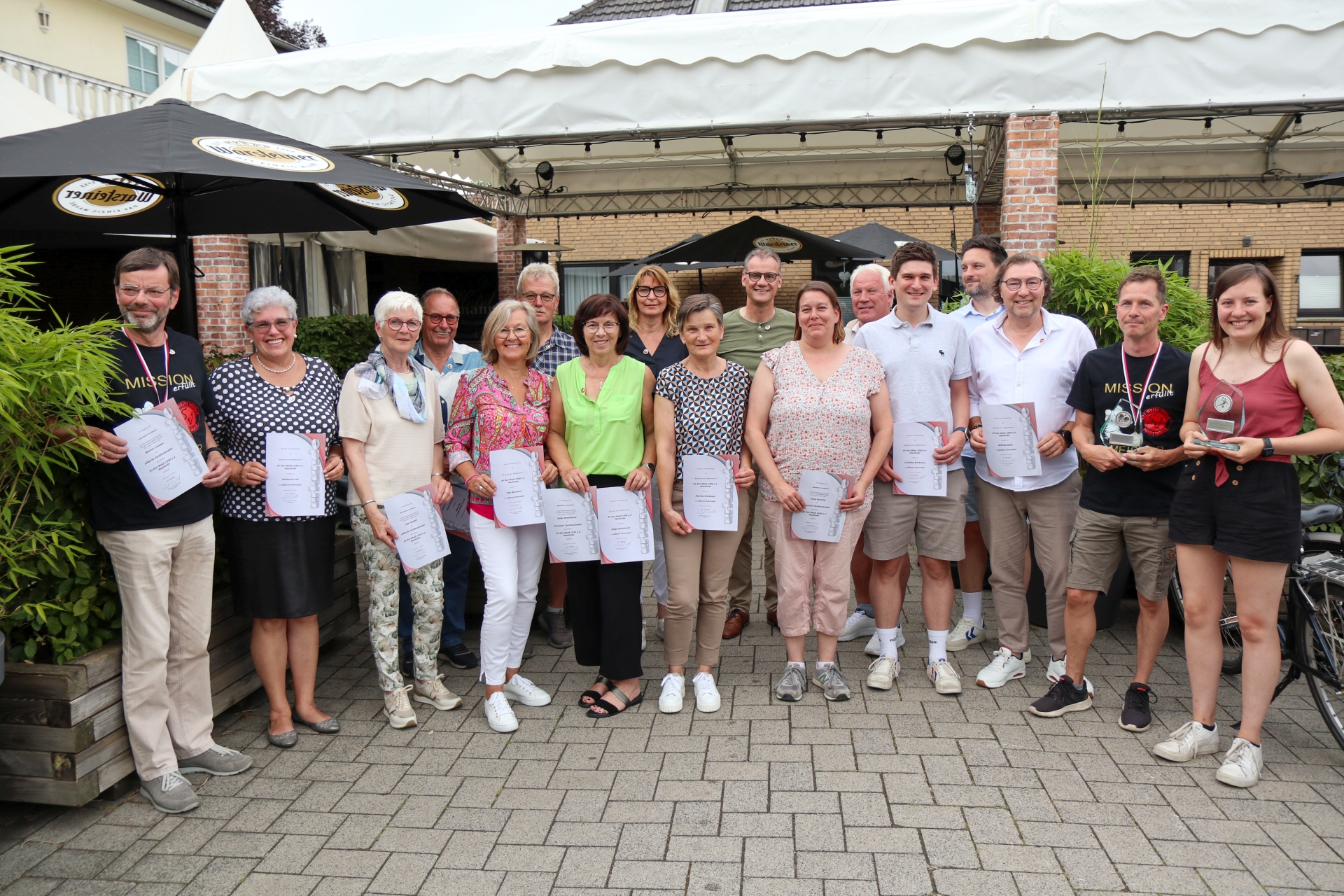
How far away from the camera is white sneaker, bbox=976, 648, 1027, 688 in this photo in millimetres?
4371

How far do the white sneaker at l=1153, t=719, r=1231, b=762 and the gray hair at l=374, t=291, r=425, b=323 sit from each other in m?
3.43

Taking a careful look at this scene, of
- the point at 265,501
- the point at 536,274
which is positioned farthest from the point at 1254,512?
the point at 265,501

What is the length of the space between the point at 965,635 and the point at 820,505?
1.46 metres

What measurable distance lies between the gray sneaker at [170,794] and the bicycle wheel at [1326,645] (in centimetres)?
424

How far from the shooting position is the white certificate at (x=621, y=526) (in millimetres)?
3984

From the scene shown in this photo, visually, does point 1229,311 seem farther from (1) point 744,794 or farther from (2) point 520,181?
(2) point 520,181

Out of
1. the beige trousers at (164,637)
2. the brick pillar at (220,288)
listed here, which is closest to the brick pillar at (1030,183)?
the beige trousers at (164,637)

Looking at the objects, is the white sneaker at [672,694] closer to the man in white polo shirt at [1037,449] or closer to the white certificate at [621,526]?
the white certificate at [621,526]

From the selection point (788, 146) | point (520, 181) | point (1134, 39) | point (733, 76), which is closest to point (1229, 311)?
point (1134, 39)

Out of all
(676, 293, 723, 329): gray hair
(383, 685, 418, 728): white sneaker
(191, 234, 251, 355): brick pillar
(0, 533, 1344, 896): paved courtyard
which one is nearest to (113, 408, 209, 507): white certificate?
(0, 533, 1344, 896): paved courtyard

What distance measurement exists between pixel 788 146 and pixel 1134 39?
20.4ft

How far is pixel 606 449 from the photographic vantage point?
159 inches

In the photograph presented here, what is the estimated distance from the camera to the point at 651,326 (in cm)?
485

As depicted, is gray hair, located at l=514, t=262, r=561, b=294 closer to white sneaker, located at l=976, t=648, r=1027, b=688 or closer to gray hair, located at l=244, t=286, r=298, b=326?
gray hair, located at l=244, t=286, r=298, b=326
